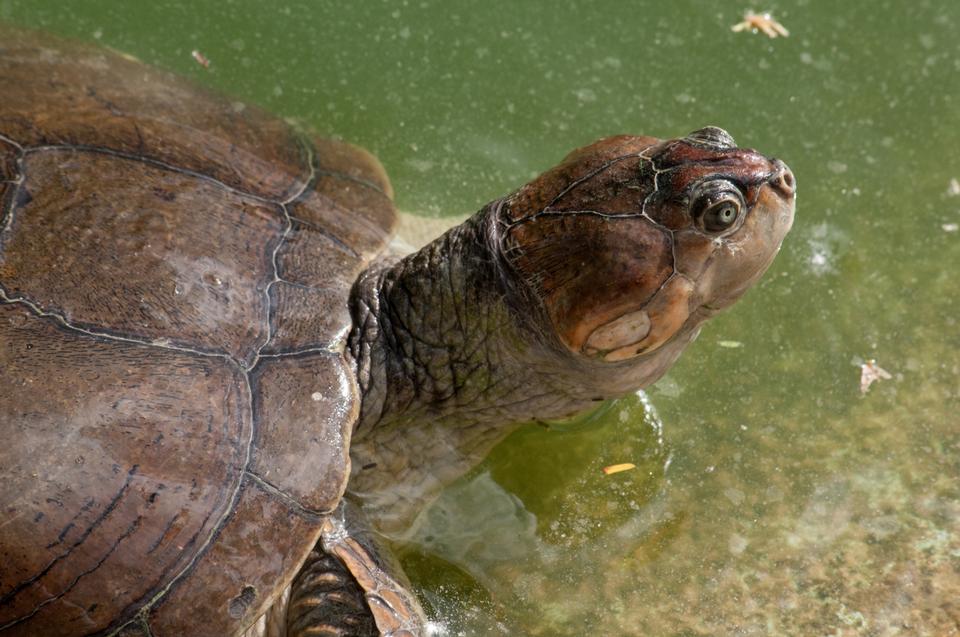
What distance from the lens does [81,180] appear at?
3.06 meters

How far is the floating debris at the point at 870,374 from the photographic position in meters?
4.34

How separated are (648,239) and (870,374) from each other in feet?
6.73

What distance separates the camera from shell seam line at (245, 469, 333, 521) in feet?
9.02

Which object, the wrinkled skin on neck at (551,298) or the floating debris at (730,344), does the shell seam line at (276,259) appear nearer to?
the wrinkled skin on neck at (551,298)

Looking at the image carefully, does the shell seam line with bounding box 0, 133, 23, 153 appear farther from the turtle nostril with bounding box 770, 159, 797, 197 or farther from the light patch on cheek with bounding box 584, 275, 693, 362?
the turtle nostril with bounding box 770, 159, 797, 197

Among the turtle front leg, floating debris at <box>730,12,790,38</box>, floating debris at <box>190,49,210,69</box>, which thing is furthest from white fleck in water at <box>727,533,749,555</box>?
floating debris at <box>190,49,210,69</box>

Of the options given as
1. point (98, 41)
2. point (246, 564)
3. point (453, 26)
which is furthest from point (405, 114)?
point (246, 564)

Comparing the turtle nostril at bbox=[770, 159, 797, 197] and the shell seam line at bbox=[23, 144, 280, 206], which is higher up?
the turtle nostril at bbox=[770, 159, 797, 197]

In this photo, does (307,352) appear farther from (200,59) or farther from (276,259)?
(200,59)

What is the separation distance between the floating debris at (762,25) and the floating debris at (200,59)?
126 inches

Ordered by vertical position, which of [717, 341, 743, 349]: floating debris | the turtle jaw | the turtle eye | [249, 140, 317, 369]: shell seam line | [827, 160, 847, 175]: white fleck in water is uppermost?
the turtle eye

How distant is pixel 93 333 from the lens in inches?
110

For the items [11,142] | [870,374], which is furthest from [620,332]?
[11,142]

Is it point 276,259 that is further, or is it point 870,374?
point 870,374
